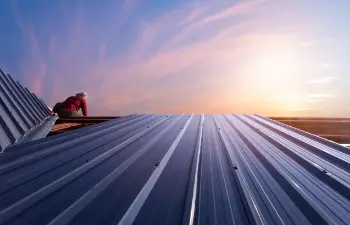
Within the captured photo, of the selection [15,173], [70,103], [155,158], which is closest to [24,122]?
[15,173]

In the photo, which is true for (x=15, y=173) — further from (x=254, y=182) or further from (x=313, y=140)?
(x=313, y=140)

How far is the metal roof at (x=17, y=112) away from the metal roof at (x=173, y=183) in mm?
1068

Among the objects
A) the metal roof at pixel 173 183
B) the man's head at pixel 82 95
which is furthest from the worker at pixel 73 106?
the metal roof at pixel 173 183

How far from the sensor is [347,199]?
9.59 ft

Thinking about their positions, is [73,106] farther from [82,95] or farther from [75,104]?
[82,95]

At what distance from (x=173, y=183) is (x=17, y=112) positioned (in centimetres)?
627

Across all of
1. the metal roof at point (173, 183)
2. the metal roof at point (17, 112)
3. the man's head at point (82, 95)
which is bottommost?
the metal roof at point (173, 183)

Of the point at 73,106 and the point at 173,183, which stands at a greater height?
the point at 73,106

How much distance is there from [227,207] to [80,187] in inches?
59.2

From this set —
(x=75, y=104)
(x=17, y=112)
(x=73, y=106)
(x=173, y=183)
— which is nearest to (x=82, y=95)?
(x=75, y=104)

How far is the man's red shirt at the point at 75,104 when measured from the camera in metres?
18.8

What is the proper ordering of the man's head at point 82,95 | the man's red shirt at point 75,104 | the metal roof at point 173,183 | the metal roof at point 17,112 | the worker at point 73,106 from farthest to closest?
1. the man's head at point 82,95
2. the man's red shirt at point 75,104
3. the worker at point 73,106
4. the metal roof at point 17,112
5. the metal roof at point 173,183

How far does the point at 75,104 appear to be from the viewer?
1942 centimetres

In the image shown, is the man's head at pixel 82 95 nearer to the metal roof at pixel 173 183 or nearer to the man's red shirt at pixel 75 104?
the man's red shirt at pixel 75 104
